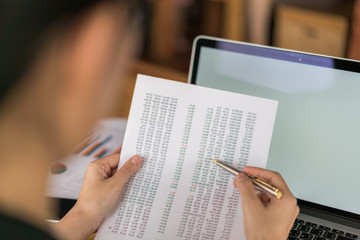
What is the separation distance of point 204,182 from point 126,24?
40 centimetres

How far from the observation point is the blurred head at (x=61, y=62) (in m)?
0.35

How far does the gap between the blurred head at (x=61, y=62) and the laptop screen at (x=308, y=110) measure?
0.46m

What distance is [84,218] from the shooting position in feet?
2.45

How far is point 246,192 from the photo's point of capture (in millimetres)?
683

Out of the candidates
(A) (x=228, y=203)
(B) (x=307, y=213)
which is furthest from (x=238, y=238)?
(B) (x=307, y=213)

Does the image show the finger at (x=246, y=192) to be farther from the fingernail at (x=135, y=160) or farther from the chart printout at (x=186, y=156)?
the fingernail at (x=135, y=160)

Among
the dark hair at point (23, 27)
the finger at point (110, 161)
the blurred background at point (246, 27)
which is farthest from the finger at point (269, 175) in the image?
the blurred background at point (246, 27)

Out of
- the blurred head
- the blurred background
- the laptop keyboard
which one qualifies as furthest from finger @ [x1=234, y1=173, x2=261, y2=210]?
the blurred background

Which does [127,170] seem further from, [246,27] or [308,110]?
[246,27]

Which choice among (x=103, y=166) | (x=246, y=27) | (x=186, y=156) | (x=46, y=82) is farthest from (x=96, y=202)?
(x=246, y=27)

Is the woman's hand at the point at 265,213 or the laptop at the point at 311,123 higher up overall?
the laptop at the point at 311,123

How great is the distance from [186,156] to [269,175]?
5.9 inches

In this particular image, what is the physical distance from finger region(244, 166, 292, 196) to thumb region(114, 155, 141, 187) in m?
0.20

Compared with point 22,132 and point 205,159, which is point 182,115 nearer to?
point 205,159
